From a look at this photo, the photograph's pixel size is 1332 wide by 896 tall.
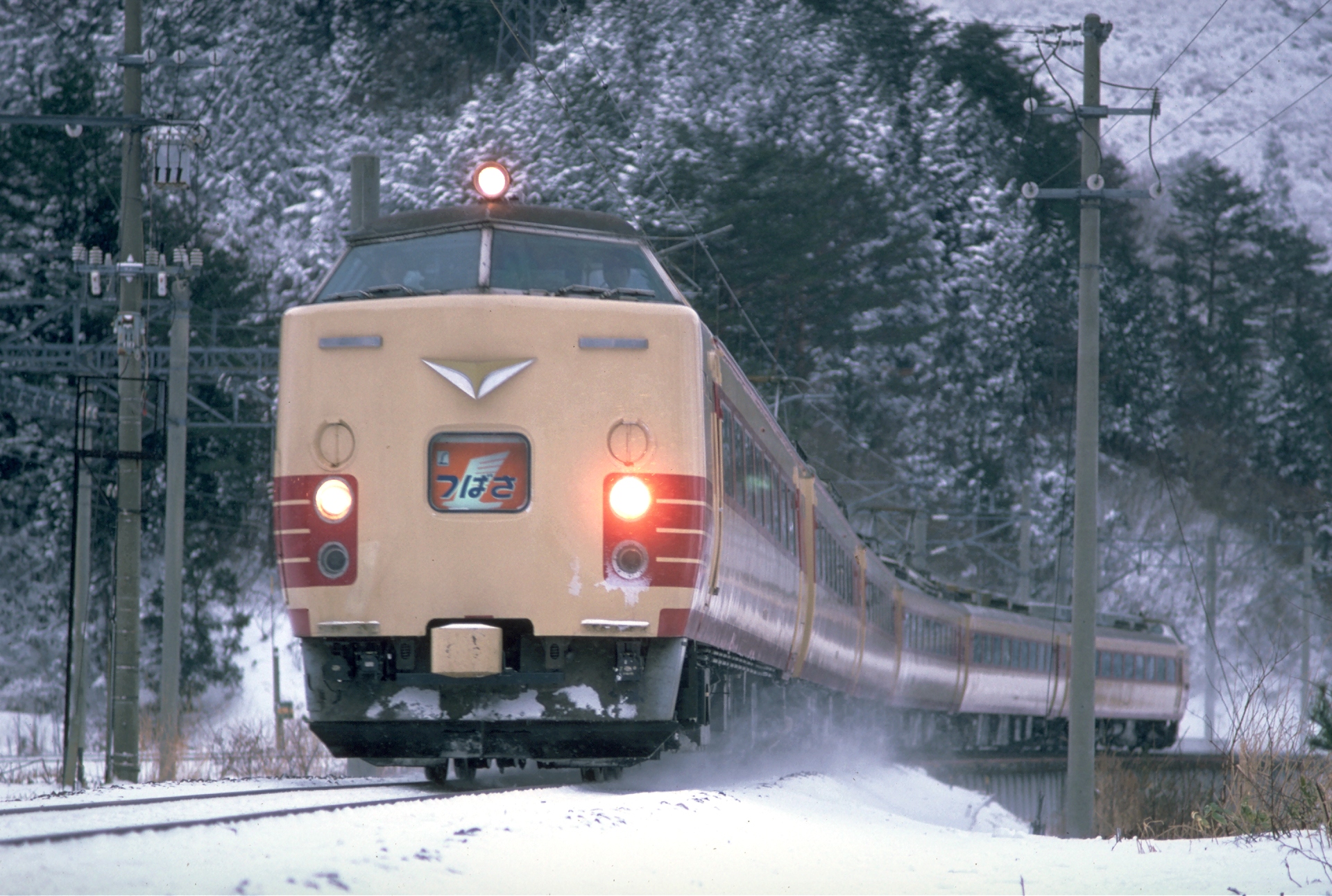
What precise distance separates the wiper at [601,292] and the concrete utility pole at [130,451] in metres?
8.63

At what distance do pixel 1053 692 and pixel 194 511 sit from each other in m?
22.0

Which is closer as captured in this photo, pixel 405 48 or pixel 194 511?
pixel 194 511

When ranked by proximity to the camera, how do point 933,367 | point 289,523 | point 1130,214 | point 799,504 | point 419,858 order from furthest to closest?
1. point 1130,214
2. point 933,367
3. point 799,504
4. point 289,523
5. point 419,858

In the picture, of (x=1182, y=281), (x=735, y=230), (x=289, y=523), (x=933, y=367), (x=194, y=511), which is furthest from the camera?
(x=1182, y=281)

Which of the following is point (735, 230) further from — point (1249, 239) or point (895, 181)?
point (1249, 239)

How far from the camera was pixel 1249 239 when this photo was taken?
→ 3302 inches

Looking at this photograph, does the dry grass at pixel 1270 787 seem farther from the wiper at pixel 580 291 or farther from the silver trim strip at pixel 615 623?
the wiper at pixel 580 291

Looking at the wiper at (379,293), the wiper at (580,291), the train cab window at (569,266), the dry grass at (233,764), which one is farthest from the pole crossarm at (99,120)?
the wiper at (580,291)

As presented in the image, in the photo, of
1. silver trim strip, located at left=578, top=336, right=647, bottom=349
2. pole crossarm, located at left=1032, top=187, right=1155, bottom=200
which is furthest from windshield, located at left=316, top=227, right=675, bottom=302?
pole crossarm, located at left=1032, top=187, right=1155, bottom=200

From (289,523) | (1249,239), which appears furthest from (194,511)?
(1249,239)

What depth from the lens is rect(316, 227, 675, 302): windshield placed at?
33.0ft

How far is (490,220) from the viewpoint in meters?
10.4

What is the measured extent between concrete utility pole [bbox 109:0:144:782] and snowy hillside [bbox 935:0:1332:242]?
10553 cm

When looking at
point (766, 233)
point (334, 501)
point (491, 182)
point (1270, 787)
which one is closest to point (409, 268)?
point (491, 182)
